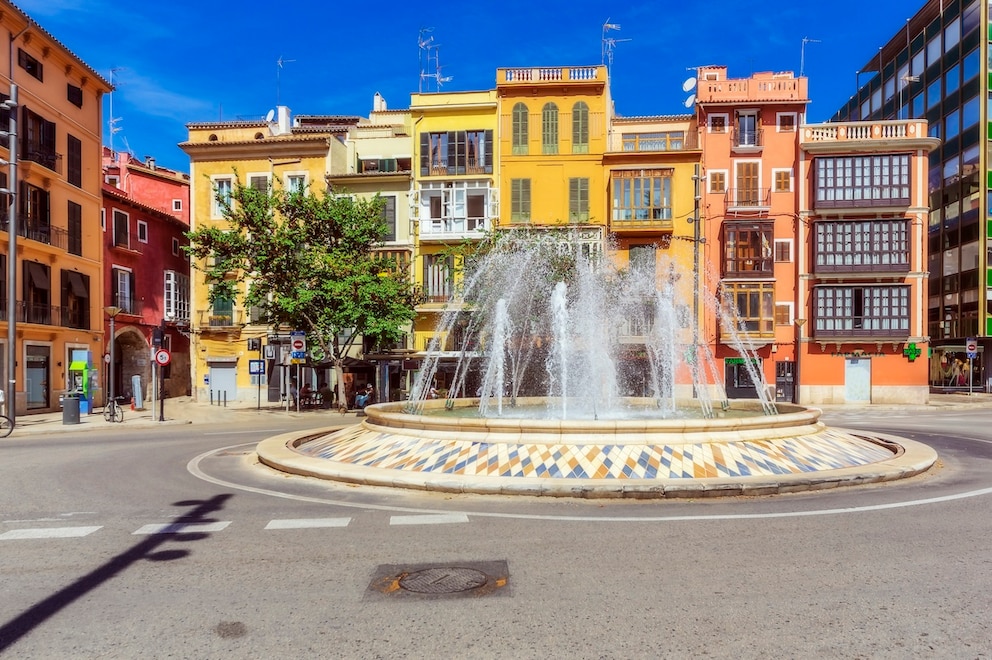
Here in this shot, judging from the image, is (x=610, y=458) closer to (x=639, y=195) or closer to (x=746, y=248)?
(x=639, y=195)

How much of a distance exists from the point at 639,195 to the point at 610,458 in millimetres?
29423

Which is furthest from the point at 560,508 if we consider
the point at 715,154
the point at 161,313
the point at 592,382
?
the point at 161,313

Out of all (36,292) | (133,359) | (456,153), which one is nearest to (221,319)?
(133,359)

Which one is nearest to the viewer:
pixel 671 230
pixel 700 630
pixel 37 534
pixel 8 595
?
pixel 700 630

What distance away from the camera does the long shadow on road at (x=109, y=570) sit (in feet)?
15.6

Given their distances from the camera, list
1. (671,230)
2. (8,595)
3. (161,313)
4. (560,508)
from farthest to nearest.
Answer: (161,313), (671,230), (560,508), (8,595)

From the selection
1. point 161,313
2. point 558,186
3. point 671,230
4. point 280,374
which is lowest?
point 280,374

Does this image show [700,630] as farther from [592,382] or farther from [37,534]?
[592,382]

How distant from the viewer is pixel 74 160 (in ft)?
107

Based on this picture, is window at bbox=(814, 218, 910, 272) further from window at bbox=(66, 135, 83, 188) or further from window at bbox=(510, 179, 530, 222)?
window at bbox=(66, 135, 83, 188)

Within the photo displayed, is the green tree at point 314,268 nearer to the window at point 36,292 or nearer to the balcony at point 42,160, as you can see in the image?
the window at point 36,292

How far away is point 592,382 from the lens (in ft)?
81.8

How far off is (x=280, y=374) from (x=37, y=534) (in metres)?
31.6

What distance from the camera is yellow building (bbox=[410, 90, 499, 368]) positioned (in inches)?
1496
